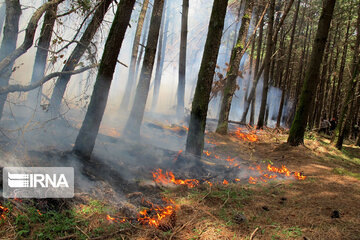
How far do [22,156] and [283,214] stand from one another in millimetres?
4885

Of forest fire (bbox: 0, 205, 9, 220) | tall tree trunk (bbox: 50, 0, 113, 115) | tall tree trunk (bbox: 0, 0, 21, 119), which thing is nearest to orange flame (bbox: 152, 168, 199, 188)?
forest fire (bbox: 0, 205, 9, 220)

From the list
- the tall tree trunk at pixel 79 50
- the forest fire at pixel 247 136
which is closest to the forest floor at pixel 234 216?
the tall tree trunk at pixel 79 50

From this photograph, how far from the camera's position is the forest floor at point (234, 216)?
3.58 metres

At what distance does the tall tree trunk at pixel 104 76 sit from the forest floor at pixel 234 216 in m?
1.75

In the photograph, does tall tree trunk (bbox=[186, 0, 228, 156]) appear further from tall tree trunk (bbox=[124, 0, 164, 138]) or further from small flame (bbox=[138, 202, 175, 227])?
small flame (bbox=[138, 202, 175, 227])

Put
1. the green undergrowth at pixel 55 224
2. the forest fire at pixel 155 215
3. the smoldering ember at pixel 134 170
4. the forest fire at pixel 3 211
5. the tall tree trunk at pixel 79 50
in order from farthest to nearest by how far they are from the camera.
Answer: the tall tree trunk at pixel 79 50 → the forest fire at pixel 155 215 → the smoldering ember at pixel 134 170 → the forest fire at pixel 3 211 → the green undergrowth at pixel 55 224

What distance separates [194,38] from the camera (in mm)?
34344

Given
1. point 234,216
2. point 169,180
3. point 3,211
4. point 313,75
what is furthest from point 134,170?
point 313,75

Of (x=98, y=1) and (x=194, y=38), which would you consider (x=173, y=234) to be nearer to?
(x=98, y=1)

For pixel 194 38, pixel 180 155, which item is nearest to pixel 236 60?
pixel 180 155

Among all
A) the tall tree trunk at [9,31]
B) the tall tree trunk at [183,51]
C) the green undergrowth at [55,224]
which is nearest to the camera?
the green undergrowth at [55,224]

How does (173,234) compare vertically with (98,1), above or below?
below

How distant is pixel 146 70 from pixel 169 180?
4677mm

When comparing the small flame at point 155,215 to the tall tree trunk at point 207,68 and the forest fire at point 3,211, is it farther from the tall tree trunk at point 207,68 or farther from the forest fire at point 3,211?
the tall tree trunk at point 207,68
